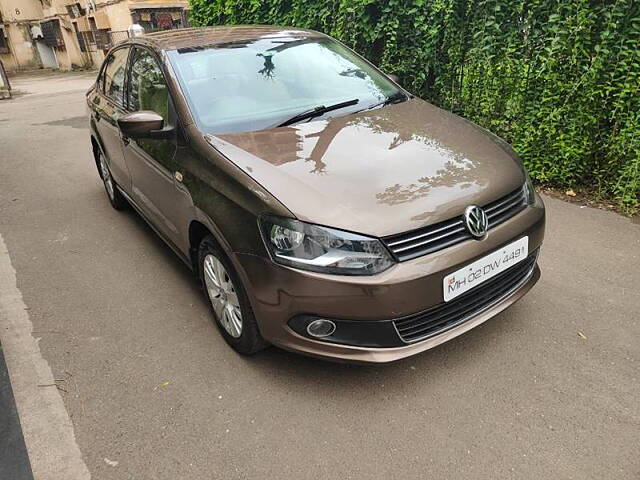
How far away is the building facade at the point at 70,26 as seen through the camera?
21344 mm

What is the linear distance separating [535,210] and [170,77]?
2.25 meters

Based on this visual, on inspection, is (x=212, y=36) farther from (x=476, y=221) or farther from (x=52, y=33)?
(x=52, y=33)

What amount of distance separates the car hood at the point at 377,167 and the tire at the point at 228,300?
1.70ft

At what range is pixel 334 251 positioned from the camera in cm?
207

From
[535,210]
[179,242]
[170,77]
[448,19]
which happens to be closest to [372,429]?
[535,210]

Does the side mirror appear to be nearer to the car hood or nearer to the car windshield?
the car windshield

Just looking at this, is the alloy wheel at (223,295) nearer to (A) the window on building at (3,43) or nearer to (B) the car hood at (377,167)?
(B) the car hood at (377,167)

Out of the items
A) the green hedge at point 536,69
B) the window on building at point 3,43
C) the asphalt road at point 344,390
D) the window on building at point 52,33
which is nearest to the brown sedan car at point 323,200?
the asphalt road at point 344,390

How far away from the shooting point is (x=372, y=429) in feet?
7.29

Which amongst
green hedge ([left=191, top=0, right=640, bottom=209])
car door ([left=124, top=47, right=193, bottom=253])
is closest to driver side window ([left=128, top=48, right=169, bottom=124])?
car door ([left=124, top=47, right=193, bottom=253])

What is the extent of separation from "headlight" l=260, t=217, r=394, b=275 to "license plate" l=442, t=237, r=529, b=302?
33cm

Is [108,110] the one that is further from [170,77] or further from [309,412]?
[309,412]

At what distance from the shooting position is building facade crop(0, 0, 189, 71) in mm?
21344

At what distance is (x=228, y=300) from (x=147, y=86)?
1680 millimetres
